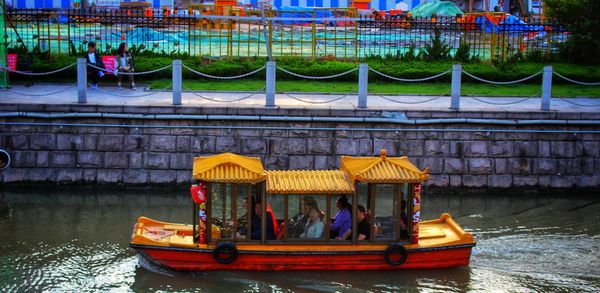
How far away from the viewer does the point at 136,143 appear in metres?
16.5

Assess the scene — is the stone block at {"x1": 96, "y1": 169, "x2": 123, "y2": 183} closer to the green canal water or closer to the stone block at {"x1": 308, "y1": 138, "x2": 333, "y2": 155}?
the green canal water

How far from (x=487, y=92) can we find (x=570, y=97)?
1.86 m

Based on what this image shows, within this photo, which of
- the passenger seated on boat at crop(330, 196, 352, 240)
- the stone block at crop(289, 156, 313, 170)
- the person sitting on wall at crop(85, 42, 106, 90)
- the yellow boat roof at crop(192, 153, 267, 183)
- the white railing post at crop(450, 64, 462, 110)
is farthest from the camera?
the person sitting on wall at crop(85, 42, 106, 90)

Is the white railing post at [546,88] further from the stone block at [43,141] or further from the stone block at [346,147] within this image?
the stone block at [43,141]

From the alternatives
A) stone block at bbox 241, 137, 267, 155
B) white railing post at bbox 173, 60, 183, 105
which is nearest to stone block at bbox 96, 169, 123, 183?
white railing post at bbox 173, 60, 183, 105

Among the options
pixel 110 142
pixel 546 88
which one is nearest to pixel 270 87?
pixel 110 142

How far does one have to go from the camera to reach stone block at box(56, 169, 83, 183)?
1645 cm

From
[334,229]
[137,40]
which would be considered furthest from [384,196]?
[137,40]

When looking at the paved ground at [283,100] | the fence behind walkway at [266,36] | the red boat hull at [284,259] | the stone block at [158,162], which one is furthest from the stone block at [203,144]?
the fence behind walkway at [266,36]

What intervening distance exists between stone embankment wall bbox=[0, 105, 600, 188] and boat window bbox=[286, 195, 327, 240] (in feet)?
15.3

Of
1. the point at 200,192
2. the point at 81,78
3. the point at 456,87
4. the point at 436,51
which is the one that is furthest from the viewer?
the point at 436,51

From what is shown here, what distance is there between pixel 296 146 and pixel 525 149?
4544 mm

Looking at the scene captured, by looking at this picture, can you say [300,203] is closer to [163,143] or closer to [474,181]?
[163,143]

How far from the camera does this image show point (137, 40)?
2386 centimetres
